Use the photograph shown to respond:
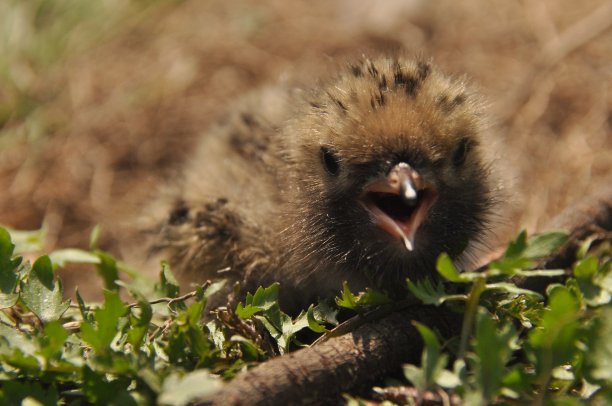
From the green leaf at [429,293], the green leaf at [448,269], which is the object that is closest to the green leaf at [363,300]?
the green leaf at [429,293]

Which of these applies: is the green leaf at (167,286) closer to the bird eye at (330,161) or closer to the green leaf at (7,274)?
the green leaf at (7,274)

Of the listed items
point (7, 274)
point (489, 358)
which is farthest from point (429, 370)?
point (7, 274)

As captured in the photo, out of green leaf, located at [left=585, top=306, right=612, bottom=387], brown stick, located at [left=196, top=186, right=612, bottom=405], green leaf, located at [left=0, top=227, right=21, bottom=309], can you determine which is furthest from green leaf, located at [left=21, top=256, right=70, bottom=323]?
green leaf, located at [left=585, top=306, right=612, bottom=387]

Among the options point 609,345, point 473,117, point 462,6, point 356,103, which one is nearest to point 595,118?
point 462,6

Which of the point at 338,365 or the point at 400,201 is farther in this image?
the point at 400,201

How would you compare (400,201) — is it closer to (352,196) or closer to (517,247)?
(352,196)
